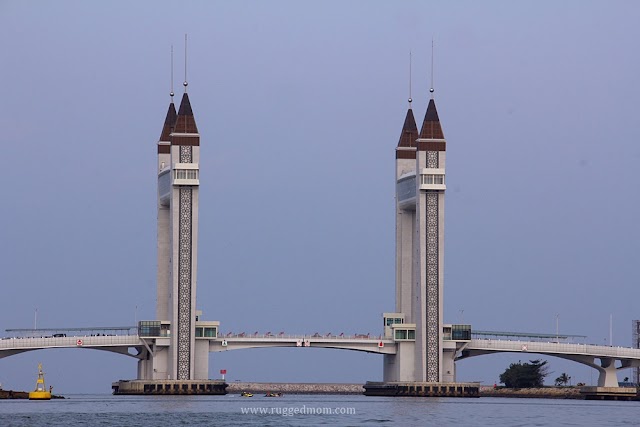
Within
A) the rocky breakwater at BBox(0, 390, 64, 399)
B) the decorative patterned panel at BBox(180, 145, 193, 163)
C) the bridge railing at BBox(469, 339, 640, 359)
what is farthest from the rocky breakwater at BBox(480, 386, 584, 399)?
the rocky breakwater at BBox(0, 390, 64, 399)

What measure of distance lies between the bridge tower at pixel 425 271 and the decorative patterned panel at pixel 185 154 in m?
19.3

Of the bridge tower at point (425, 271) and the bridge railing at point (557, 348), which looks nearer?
the bridge tower at point (425, 271)

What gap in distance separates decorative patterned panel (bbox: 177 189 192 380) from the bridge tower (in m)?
18.1

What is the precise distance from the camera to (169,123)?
556ft

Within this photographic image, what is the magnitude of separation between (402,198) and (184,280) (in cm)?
2208

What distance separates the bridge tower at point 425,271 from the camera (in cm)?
15338

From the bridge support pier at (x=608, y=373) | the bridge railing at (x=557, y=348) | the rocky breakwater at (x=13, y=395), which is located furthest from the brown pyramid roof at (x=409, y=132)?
the rocky breakwater at (x=13, y=395)

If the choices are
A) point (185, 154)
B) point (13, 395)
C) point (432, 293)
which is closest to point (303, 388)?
point (432, 293)

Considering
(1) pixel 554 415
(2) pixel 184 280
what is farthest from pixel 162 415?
(2) pixel 184 280

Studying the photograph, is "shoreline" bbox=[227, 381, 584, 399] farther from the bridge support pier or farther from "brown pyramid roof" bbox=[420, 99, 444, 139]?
"brown pyramid roof" bbox=[420, 99, 444, 139]

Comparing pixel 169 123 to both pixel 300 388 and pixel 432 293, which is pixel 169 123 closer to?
pixel 432 293

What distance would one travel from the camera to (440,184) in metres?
155

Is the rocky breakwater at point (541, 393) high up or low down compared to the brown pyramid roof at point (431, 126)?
down

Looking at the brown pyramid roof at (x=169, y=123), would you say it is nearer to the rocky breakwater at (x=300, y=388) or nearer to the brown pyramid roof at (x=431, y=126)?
the brown pyramid roof at (x=431, y=126)
